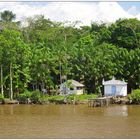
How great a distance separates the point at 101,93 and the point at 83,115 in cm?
1129

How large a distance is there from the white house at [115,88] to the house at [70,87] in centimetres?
215

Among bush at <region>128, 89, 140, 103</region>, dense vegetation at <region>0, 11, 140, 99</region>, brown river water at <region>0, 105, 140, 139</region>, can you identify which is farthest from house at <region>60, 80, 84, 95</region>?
bush at <region>128, 89, 140, 103</region>

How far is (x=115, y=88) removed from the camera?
3756 centimetres

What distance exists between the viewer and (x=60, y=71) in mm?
39031

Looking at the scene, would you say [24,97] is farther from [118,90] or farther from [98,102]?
[118,90]

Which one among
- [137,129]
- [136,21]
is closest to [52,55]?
[136,21]

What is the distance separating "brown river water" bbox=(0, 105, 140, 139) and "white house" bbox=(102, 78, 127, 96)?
389 cm

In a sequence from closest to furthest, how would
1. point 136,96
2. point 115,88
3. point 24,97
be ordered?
point 136,96 → point 24,97 → point 115,88

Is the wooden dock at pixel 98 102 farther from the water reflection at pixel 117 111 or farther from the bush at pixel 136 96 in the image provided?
the bush at pixel 136 96

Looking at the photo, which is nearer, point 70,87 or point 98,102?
point 98,102

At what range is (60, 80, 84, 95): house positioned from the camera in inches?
1487

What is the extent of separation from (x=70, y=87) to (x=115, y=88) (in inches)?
145

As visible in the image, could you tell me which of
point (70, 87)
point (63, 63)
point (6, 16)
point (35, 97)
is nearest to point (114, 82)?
point (70, 87)

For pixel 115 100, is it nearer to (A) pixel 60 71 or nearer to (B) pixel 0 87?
(A) pixel 60 71
